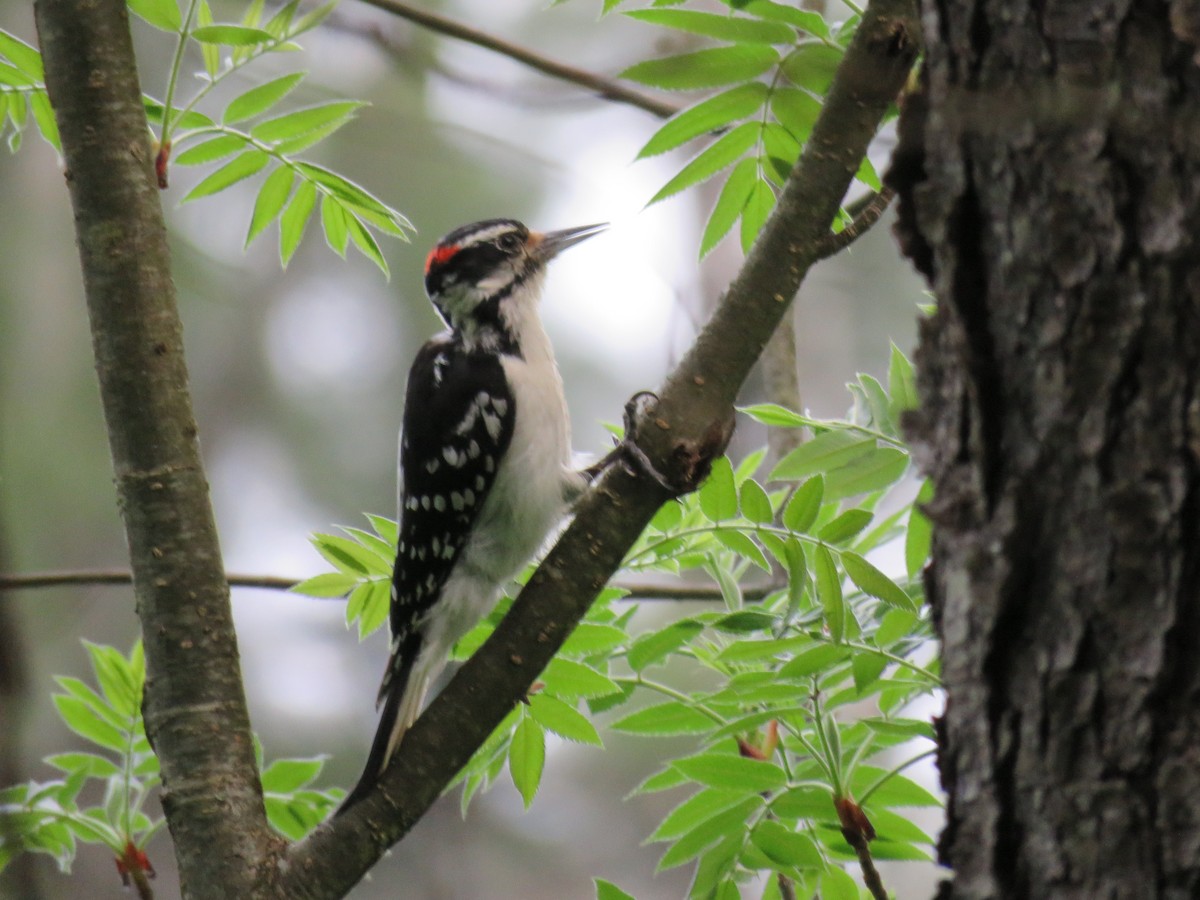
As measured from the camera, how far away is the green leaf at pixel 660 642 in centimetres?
185

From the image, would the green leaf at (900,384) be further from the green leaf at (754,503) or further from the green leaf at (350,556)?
the green leaf at (350,556)

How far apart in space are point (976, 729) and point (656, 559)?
104cm

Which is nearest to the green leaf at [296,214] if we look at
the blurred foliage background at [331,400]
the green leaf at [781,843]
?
the green leaf at [781,843]

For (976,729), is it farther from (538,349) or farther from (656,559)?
(538,349)

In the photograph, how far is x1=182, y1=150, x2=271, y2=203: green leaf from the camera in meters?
2.36

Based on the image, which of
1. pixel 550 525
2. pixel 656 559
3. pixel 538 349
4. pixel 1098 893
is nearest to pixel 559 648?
pixel 656 559

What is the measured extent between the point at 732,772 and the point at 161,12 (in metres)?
1.62

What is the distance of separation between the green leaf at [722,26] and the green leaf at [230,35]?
70cm

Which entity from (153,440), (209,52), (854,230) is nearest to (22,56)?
(209,52)

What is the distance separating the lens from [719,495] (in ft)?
6.36

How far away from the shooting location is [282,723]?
8.31m

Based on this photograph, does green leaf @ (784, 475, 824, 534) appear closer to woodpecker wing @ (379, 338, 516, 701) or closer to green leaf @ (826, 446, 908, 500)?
green leaf @ (826, 446, 908, 500)

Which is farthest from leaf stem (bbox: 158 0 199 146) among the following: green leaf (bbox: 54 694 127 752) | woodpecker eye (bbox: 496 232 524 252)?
woodpecker eye (bbox: 496 232 524 252)

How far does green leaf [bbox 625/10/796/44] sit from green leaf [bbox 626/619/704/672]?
0.90 metres
